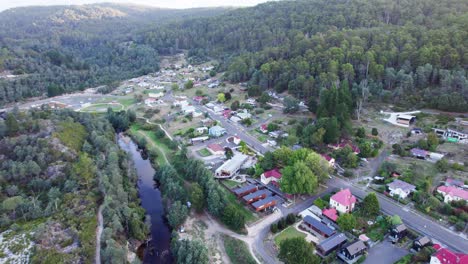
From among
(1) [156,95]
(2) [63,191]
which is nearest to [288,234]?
(2) [63,191]

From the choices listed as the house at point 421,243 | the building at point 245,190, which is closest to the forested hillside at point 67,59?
the building at point 245,190

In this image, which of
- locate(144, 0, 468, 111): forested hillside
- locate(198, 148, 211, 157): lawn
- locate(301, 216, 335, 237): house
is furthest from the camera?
locate(144, 0, 468, 111): forested hillside

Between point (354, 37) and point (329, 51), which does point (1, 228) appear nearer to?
point (329, 51)

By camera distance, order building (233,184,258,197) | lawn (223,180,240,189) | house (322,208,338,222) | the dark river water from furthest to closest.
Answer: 1. lawn (223,180,240,189)
2. building (233,184,258,197)
3. house (322,208,338,222)
4. the dark river water

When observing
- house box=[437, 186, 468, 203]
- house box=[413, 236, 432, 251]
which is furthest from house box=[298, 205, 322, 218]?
house box=[437, 186, 468, 203]

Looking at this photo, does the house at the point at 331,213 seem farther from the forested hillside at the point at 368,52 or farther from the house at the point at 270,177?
the forested hillside at the point at 368,52

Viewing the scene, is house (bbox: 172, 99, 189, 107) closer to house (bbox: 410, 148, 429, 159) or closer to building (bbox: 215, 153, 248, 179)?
building (bbox: 215, 153, 248, 179)

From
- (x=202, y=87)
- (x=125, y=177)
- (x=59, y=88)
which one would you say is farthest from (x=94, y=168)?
(x=59, y=88)
